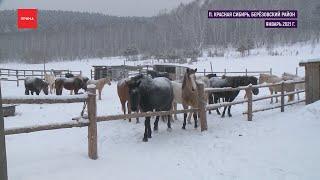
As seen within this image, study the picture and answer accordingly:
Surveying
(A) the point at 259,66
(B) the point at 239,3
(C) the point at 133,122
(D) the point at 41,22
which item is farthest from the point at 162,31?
(C) the point at 133,122

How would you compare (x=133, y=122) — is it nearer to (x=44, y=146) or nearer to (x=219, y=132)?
(x=219, y=132)

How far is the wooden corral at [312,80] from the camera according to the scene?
12828mm

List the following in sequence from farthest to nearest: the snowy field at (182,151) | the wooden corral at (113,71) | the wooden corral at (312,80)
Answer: the wooden corral at (113,71) → the wooden corral at (312,80) → the snowy field at (182,151)

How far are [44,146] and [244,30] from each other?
68434mm

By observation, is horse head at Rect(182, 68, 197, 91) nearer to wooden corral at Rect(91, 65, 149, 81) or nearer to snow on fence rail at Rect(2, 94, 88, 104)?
snow on fence rail at Rect(2, 94, 88, 104)

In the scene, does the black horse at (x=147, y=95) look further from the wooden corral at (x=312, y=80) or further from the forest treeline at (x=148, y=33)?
the forest treeline at (x=148, y=33)

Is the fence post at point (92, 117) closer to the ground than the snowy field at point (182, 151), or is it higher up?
higher up

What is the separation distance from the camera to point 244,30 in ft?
241

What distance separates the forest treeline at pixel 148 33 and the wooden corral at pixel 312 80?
40.9 metres

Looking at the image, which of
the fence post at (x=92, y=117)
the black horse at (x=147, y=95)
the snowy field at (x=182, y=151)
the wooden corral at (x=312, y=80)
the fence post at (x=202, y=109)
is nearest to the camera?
the snowy field at (x=182, y=151)

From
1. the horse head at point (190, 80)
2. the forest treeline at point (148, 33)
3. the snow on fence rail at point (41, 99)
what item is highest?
the forest treeline at point (148, 33)

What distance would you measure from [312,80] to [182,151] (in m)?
6.73

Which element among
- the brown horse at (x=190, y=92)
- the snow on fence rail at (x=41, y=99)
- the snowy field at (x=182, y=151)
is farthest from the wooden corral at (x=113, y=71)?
the snow on fence rail at (x=41, y=99)

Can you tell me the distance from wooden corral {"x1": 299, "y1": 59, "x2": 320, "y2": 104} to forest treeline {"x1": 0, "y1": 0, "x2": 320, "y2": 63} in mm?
40927
